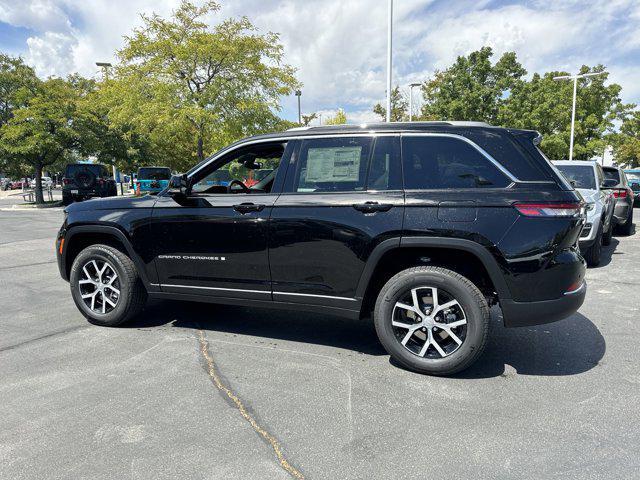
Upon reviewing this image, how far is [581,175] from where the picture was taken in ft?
26.6

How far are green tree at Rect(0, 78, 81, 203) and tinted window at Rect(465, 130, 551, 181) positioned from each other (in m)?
23.0

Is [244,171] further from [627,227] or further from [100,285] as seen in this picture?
[627,227]

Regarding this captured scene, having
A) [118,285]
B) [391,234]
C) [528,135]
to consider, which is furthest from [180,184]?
[528,135]

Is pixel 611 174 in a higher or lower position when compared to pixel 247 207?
higher

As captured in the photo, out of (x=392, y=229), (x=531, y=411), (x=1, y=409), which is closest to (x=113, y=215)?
(x=1, y=409)

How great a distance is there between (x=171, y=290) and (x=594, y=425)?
3.54 m

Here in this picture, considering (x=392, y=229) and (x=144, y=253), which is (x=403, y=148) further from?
(x=144, y=253)

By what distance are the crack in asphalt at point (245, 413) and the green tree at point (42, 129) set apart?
2175 centimetres

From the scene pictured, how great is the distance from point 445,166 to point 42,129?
23383 millimetres

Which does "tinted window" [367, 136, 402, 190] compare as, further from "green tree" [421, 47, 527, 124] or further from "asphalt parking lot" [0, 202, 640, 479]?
"green tree" [421, 47, 527, 124]

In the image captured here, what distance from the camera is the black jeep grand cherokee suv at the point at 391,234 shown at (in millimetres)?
3246

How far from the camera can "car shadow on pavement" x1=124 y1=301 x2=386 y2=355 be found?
4262 mm

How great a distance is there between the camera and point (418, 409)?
118 inches

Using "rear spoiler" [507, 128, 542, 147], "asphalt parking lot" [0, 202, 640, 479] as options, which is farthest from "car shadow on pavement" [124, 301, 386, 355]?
"rear spoiler" [507, 128, 542, 147]
